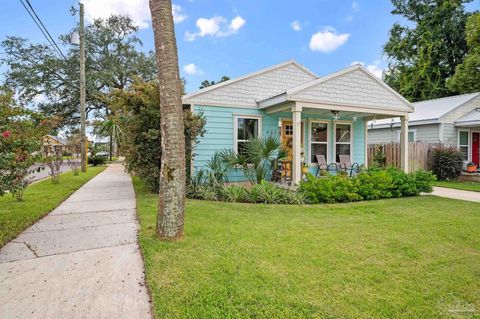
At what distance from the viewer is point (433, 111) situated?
14266 mm

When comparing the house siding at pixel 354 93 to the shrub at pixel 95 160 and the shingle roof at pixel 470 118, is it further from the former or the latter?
the shrub at pixel 95 160

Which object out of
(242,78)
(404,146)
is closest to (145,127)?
(242,78)

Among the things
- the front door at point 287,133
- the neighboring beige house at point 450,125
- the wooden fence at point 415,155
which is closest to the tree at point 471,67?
the neighboring beige house at point 450,125

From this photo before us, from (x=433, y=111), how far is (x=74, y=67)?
26825 millimetres

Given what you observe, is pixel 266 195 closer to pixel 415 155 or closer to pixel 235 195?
pixel 235 195

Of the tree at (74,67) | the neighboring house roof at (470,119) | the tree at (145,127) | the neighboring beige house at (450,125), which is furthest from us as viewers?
the tree at (74,67)

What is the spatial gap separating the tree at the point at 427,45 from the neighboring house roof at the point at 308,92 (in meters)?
17.7

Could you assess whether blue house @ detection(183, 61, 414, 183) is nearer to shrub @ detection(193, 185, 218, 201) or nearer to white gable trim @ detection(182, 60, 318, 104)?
white gable trim @ detection(182, 60, 318, 104)

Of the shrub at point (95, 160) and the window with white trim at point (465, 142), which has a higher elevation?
the window with white trim at point (465, 142)

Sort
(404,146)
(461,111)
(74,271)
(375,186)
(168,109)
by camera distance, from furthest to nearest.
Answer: (461,111) → (404,146) → (375,186) → (168,109) → (74,271)

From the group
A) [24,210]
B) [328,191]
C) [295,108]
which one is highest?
[295,108]

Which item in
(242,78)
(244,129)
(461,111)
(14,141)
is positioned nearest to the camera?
(14,141)

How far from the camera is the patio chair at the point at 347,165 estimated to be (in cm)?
1040

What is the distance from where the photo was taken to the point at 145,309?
228 cm
